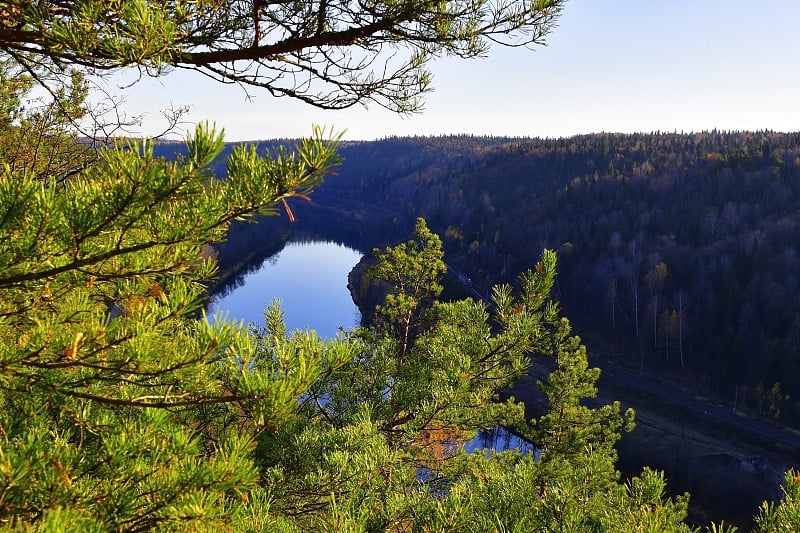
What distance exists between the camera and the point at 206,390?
2.91 meters

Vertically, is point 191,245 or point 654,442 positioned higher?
point 191,245

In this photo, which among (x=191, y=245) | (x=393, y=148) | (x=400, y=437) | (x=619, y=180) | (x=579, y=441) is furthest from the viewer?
(x=393, y=148)

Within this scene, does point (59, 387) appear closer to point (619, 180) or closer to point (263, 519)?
point (263, 519)

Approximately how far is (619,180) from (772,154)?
18.4 metres

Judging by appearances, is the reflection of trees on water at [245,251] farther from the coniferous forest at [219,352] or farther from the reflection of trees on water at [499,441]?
the coniferous forest at [219,352]

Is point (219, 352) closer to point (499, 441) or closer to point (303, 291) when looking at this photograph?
point (499, 441)

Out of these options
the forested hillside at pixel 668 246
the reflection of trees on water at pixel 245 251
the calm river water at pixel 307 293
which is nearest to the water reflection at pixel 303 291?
the calm river water at pixel 307 293

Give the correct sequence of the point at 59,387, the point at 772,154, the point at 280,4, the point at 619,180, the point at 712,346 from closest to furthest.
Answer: the point at 59,387
the point at 280,4
the point at 712,346
the point at 772,154
the point at 619,180

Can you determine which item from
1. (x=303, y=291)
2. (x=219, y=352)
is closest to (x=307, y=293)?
(x=303, y=291)

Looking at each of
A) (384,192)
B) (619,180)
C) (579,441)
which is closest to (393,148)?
(384,192)

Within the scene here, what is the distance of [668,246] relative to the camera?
180ft

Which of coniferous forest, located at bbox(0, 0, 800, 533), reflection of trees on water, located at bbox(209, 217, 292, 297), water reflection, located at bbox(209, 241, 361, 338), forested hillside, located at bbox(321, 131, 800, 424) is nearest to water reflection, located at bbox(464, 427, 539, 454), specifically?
water reflection, located at bbox(209, 241, 361, 338)

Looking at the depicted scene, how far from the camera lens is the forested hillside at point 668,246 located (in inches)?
1630

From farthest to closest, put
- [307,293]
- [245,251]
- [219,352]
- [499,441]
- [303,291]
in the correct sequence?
[245,251]
[303,291]
[307,293]
[499,441]
[219,352]
